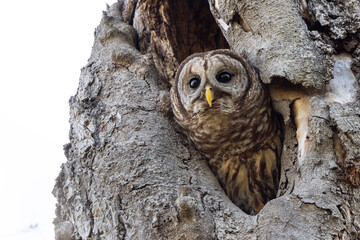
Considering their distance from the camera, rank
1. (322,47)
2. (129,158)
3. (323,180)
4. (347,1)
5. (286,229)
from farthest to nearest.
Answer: (347,1) → (322,47) → (129,158) → (323,180) → (286,229)

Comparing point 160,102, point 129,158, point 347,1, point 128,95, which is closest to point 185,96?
point 160,102

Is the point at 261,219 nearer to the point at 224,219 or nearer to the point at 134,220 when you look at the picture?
the point at 224,219

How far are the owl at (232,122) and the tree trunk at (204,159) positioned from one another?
0.23ft

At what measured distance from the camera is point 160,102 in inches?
69.2

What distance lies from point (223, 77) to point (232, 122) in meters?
0.23

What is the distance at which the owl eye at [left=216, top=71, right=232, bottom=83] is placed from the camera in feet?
5.76

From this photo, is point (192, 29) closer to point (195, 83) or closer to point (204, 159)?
point (195, 83)

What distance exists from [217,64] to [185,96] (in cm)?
21

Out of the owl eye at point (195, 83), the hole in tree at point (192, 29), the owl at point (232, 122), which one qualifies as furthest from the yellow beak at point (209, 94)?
the hole in tree at point (192, 29)

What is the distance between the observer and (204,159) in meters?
1.70

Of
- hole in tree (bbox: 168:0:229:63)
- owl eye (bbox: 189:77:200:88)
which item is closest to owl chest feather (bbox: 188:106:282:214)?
owl eye (bbox: 189:77:200:88)

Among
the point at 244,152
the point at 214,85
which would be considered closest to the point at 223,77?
the point at 214,85

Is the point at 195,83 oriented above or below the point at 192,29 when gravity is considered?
below

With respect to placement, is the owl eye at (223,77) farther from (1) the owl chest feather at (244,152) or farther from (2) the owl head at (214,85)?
(1) the owl chest feather at (244,152)
